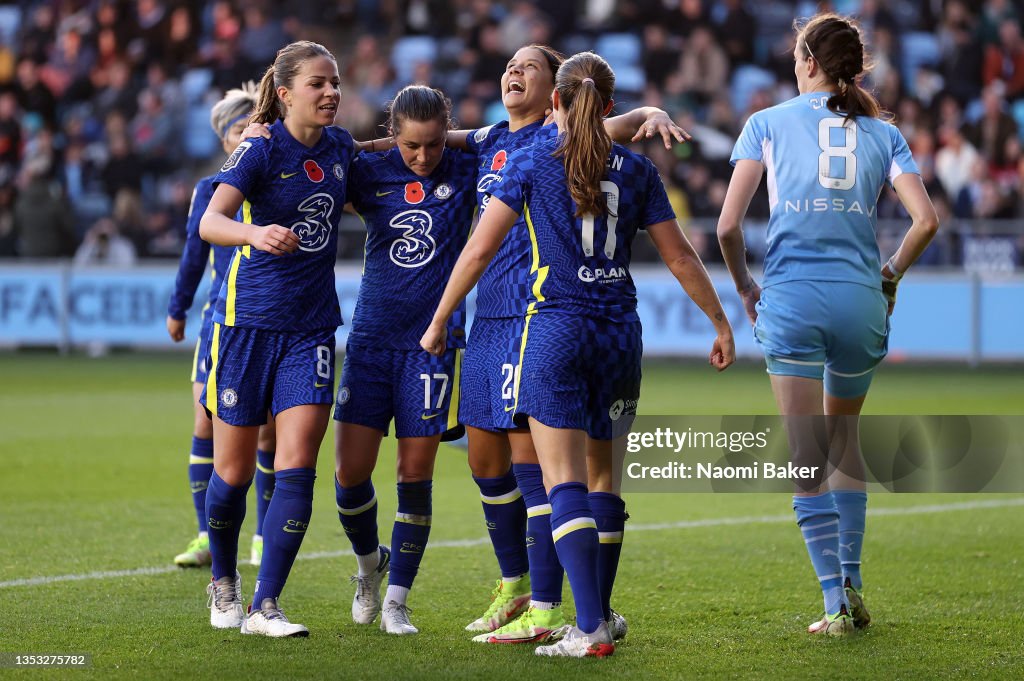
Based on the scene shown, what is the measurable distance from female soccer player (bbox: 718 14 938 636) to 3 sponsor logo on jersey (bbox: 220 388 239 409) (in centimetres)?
186

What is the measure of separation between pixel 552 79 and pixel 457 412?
131 cm

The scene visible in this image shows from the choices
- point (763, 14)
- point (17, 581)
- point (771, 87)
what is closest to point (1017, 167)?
point (771, 87)

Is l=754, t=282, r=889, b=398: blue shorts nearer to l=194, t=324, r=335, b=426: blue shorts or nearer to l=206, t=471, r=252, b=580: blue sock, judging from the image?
l=194, t=324, r=335, b=426: blue shorts

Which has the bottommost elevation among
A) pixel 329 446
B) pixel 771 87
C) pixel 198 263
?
pixel 329 446

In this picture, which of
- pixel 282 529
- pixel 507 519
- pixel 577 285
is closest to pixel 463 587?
pixel 507 519

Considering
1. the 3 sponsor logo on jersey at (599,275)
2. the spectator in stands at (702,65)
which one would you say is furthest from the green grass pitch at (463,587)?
the spectator in stands at (702,65)

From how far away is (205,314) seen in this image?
684 centimetres

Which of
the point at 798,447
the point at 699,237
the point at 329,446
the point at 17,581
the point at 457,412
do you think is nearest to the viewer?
the point at 798,447

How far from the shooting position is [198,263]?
6.79 m

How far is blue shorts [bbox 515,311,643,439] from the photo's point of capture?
479cm

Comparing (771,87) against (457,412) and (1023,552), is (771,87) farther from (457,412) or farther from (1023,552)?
(457,412)

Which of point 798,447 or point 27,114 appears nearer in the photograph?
point 798,447

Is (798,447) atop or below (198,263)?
below

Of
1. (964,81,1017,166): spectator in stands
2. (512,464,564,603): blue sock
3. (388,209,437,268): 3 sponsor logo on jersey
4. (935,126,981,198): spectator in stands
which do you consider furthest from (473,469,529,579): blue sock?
(964,81,1017,166): spectator in stands
